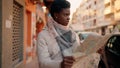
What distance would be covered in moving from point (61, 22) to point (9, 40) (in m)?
5.41

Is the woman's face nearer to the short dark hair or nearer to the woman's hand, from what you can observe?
the short dark hair

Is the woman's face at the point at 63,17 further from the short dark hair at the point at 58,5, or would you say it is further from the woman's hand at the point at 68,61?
the woman's hand at the point at 68,61

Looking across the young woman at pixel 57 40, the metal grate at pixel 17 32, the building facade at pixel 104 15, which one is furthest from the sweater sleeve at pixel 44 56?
the building facade at pixel 104 15

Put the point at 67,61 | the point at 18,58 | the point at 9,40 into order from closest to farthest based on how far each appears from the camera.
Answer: the point at 67,61 < the point at 9,40 < the point at 18,58

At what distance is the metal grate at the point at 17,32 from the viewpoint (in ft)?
30.7

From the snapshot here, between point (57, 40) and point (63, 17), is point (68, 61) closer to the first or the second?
point (57, 40)

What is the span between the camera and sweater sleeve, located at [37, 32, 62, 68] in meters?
2.21

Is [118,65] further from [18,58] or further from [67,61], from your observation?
[18,58]

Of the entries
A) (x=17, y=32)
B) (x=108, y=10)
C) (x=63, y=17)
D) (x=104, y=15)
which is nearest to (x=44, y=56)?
(x=63, y=17)

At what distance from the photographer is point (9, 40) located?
766 cm

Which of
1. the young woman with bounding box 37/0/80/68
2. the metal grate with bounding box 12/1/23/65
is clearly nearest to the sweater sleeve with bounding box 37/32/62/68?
the young woman with bounding box 37/0/80/68

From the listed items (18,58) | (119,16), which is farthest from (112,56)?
(119,16)

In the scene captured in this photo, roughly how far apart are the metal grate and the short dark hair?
6828 mm

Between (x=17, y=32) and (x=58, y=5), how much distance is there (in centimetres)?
752
